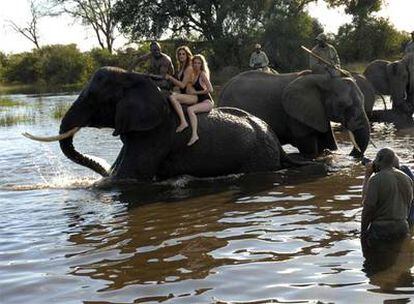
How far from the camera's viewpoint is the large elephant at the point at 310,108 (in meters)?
12.1

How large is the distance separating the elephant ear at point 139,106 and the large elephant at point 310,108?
321cm

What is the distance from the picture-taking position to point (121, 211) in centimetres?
873

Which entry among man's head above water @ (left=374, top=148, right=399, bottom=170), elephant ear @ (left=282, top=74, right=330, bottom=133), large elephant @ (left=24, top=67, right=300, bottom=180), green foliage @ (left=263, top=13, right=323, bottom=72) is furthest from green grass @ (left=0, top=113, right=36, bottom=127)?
man's head above water @ (left=374, top=148, right=399, bottom=170)

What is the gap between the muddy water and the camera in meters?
5.63

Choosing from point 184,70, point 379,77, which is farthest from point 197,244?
point 379,77

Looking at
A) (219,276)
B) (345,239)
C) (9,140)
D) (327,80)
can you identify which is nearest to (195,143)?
(327,80)

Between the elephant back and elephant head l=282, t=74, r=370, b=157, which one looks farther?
the elephant back

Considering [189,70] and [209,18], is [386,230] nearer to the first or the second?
[189,70]

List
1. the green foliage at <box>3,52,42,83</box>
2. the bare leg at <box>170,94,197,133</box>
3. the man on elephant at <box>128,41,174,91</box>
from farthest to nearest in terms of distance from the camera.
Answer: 1. the green foliage at <box>3,52,42,83</box>
2. the man on elephant at <box>128,41,174,91</box>
3. the bare leg at <box>170,94,197,133</box>

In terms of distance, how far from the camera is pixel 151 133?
408 inches

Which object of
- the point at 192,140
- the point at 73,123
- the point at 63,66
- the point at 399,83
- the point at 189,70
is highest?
the point at 63,66

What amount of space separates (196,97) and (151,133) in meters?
0.91

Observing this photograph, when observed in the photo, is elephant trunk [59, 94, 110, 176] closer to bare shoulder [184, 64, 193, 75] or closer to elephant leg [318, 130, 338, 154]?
bare shoulder [184, 64, 193, 75]

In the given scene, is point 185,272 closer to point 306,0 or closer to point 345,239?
point 345,239
